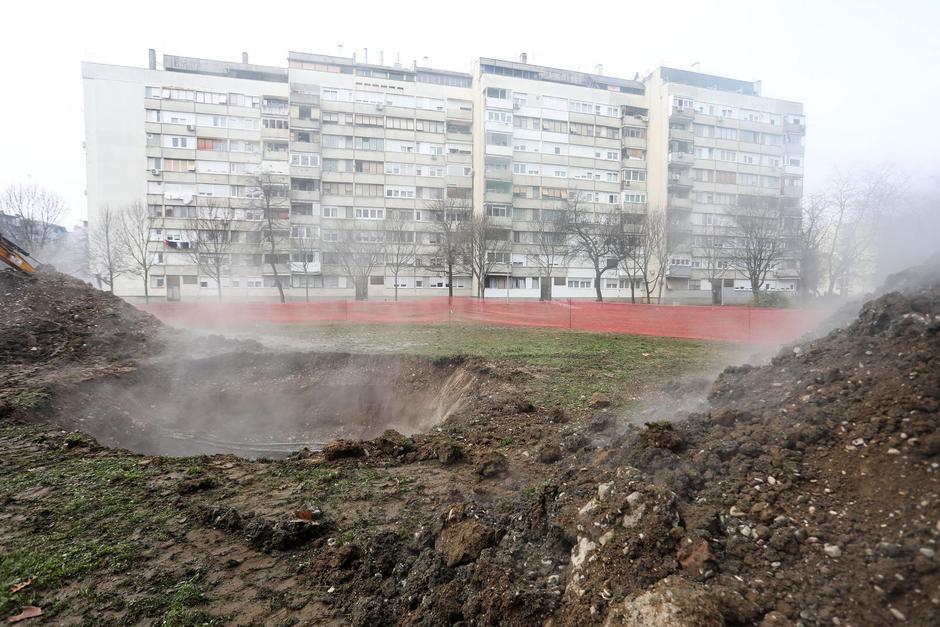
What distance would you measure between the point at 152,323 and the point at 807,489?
14081mm

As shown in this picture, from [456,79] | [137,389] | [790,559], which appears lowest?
[137,389]

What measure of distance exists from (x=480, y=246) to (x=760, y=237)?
68.6 ft

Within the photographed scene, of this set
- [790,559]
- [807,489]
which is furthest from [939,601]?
[807,489]

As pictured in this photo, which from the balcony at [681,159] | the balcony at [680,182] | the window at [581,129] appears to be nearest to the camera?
the balcony at [680,182]

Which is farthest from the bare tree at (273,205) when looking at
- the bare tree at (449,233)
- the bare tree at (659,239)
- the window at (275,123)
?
the bare tree at (659,239)

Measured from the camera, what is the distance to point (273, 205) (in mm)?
41562

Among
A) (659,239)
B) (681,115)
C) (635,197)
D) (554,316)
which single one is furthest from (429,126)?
(554,316)

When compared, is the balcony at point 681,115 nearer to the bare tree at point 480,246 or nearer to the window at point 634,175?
the window at point 634,175

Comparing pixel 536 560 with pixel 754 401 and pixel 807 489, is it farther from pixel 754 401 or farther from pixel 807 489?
pixel 754 401

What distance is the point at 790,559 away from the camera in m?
2.06

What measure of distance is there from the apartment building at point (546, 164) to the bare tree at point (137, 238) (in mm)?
29278

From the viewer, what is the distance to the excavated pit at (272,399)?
7840 millimetres

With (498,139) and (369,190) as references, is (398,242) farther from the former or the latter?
(498,139)

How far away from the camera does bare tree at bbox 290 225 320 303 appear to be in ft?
138
